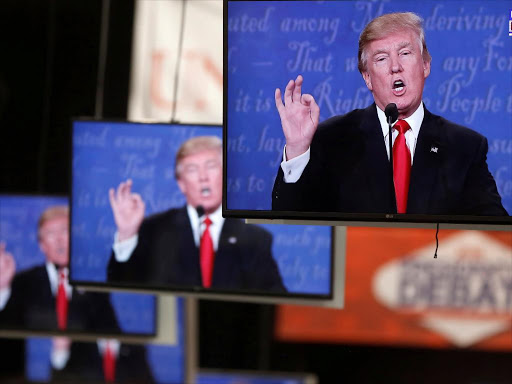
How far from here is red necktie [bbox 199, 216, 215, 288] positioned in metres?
2.86

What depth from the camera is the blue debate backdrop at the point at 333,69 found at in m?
2.10

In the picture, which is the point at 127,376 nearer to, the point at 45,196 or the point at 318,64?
the point at 45,196

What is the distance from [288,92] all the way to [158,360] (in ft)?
9.69

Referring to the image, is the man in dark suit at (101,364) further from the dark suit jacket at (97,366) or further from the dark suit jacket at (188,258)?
the dark suit jacket at (188,258)

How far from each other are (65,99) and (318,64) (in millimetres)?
3294

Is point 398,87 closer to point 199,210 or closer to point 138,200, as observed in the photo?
point 199,210

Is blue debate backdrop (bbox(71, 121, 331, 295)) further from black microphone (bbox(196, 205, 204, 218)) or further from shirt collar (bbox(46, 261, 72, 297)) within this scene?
shirt collar (bbox(46, 261, 72, 297))

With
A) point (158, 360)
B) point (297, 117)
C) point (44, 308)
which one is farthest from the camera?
point (158, 360)

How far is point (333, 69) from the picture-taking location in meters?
2.16

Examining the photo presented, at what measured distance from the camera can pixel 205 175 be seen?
2.87 metres

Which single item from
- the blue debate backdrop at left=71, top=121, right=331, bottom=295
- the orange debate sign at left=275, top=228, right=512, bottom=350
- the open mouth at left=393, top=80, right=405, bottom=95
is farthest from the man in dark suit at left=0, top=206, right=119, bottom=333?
the orange debate sign at left=275, top=228, right=512, bottom=350

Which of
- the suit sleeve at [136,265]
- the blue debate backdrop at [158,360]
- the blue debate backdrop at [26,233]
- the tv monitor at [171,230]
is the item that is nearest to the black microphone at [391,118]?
the tv monitor at [171,230]

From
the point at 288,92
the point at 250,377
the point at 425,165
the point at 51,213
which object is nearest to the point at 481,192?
the point at 425,165

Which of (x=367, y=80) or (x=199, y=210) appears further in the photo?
(x=199, y=210)
